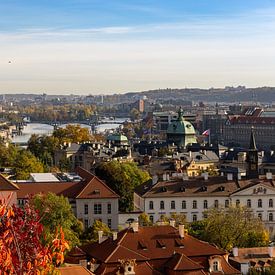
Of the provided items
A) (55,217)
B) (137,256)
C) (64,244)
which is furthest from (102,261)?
(64,244)

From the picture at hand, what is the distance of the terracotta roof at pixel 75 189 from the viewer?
53562mm

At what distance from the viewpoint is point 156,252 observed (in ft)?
111

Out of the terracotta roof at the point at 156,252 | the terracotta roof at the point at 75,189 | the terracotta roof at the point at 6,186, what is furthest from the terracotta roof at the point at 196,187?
the terracotta roof at the point at 156,252

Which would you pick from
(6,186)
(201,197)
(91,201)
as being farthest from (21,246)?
(201,197)

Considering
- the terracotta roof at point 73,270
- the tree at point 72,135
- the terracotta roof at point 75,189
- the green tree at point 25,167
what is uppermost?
the terracotta roof at point 73,270

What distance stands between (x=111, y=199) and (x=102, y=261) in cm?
2127

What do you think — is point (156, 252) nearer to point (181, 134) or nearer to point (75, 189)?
point (75, 189)

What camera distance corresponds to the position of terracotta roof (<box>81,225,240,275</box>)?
32.2 m

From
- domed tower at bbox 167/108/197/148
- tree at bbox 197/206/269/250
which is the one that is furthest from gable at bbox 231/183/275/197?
domed tower at bbox 167/108/197/148

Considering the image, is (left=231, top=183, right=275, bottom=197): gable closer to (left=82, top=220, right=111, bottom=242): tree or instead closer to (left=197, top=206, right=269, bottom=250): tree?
(left=197, top=206, right=269, bottom=250): tree

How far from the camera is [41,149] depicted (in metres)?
108

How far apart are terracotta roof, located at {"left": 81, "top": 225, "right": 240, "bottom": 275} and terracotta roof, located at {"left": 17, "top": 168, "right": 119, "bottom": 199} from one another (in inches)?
694

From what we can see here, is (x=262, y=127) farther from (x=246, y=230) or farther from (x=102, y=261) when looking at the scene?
(x=102, y=261)

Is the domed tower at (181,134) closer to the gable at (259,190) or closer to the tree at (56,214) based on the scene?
the gable at (259,190)
